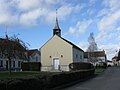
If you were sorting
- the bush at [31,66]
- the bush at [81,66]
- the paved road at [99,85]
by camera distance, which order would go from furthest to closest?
the bush at [31,66]
the bush at [81,66]
the paved road at [99,85]

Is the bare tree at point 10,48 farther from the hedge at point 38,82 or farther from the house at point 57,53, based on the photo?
the house at point 57,53

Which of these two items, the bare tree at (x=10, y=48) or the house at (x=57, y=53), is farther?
the house at (x=57, y=53)

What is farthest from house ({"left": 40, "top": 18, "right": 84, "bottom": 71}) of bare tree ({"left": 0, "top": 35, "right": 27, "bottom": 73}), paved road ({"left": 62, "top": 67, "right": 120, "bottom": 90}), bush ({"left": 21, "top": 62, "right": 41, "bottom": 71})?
paved road ({"left": 62, "top": 67, "right": 120, "bottom": 90})

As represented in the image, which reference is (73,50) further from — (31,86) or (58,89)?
(31,86)

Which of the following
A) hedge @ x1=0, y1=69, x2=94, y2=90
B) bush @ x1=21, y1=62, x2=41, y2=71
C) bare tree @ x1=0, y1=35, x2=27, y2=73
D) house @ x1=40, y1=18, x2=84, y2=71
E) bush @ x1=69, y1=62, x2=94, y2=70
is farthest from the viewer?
house @ x1=40, y1=18, x2=84, y2=71

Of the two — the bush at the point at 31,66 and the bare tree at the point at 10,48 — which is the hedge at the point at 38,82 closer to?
the bare tree at the point at 10,48

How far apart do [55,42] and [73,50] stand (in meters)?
3.81

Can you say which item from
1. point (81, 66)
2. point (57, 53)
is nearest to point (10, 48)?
point (81, 66)

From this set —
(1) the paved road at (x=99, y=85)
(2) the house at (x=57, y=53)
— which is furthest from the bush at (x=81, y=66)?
(1) the paved road at (x=99, y=85)

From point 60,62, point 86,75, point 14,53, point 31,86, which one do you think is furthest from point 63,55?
point 31,86

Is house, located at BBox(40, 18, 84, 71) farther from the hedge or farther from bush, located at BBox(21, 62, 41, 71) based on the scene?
the hedge

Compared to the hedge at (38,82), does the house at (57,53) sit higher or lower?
higher

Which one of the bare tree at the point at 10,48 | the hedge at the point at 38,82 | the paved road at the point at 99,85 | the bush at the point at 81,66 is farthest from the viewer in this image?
the bush at the point at 81,66

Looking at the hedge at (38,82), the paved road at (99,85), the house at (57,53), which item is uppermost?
the house at (57,53)
